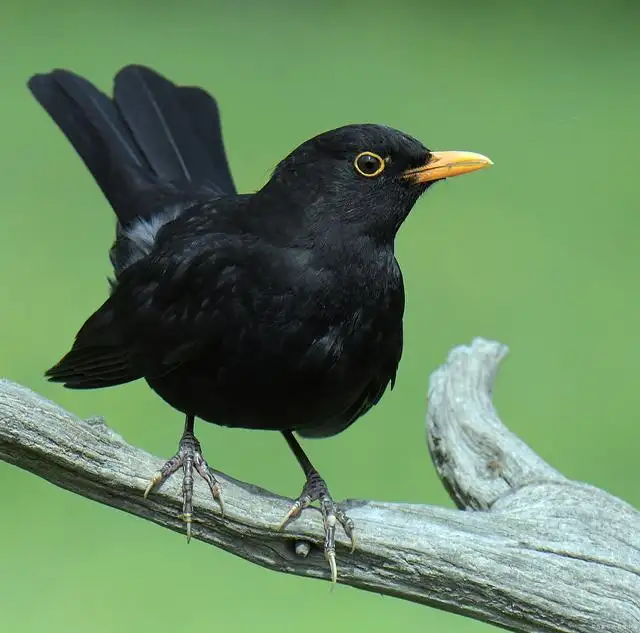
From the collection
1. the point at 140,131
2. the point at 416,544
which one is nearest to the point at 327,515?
the point at 416,544

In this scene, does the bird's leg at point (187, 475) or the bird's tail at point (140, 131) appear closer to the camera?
the bird's leg at point (187, 475)

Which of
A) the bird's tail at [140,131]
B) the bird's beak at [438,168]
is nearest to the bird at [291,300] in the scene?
the bird's beak at [438,168]

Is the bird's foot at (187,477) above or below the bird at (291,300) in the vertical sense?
below

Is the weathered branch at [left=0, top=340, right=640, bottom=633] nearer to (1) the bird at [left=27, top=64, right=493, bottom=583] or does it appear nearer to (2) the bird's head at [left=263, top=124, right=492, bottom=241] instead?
(1) the bird at [left=27, top=64, right=493, bottom=583]

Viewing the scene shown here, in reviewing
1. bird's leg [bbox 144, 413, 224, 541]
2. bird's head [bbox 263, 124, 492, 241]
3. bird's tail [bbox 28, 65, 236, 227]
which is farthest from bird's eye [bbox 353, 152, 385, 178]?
bird's tail [bbox 28, 65, 236, 227]

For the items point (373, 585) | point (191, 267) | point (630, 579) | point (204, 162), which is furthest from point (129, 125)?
point (630, 579)

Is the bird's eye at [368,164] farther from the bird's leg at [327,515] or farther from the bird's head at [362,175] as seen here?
the bird's leg at [327,515]

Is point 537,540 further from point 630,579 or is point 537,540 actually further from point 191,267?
point 191,267
